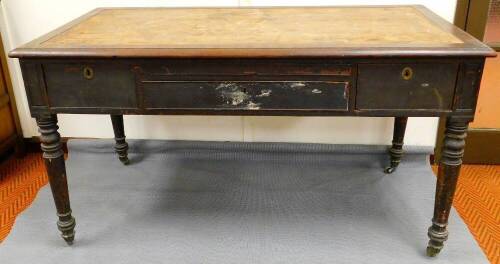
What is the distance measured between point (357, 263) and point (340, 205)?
37 cm

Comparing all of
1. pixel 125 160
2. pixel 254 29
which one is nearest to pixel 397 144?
pixel 254 29

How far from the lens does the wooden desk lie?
1.38 meters

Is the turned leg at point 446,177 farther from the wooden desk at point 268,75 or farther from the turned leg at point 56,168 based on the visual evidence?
the turned leg at point 56,168

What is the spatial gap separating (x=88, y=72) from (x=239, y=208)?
86 cm

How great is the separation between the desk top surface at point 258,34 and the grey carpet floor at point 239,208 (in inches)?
29.0

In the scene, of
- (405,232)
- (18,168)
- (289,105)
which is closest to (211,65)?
(289,105)

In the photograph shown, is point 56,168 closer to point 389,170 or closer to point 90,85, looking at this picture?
point 90,85

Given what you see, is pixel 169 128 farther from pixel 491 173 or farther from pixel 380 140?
pixel 491 173

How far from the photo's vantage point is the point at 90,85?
148 cm

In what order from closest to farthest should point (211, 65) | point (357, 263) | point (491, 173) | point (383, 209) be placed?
point (211, 65)
point (357, 263)
point (383, 209)
point (491, 173)

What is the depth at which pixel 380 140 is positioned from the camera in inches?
92.6

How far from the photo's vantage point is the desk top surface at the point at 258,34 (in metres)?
1.38

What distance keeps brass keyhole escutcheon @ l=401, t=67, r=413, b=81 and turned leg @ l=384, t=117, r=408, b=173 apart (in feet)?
2.48

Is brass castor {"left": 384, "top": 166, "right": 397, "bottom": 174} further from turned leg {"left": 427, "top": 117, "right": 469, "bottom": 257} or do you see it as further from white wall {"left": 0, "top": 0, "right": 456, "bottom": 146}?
turned leg {"left": 427, "top": 117, "right": 469, "bottom": 257}
